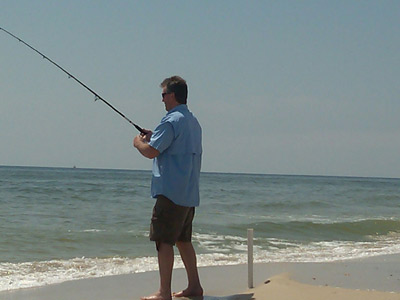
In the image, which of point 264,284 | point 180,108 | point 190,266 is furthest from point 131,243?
point 180,108

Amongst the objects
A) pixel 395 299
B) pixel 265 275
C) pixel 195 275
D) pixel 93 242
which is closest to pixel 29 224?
pixel 93 242

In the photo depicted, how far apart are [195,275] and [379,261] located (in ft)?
10.8

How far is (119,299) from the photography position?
16.3ft

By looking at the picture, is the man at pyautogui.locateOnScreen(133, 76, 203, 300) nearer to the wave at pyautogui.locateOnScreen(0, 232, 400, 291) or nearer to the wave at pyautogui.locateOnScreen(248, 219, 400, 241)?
the wave at pyautogui.locateOnScreen(0, 232, 400, 291)

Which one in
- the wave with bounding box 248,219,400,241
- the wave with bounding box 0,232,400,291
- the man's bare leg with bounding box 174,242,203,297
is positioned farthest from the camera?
the wave with bounding box 248,219,400,241

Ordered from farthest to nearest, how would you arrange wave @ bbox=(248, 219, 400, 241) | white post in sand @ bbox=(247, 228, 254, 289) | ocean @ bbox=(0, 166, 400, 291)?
wave @ bbox=(248, 219, 400, 241) → ocean @ bbox=(0, 166, 400, 291) → white post in sand @ bbox=(247, 228, 254, 289)

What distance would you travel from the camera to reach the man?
429cm

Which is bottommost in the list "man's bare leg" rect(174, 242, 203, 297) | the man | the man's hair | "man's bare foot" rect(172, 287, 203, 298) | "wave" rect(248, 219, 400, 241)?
"wave" rect(248, 219, 400, 241)

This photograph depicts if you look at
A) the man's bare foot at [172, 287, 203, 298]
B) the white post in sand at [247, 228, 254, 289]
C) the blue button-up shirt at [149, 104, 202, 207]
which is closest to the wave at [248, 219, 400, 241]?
the white post in sand at [247, 228, 254, 289]

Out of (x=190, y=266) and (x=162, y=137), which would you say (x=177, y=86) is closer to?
(x=162, y=137)

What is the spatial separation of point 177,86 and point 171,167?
24.3 inches

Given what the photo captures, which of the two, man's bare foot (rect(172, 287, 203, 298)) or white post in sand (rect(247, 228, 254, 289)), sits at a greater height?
white post in sand (rect(247, 228, 254, 289))

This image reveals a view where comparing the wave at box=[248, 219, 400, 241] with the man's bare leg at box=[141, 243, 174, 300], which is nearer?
the man's bare leg at box=[141, 243, 174, 300]

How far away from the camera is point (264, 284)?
5195 mm
